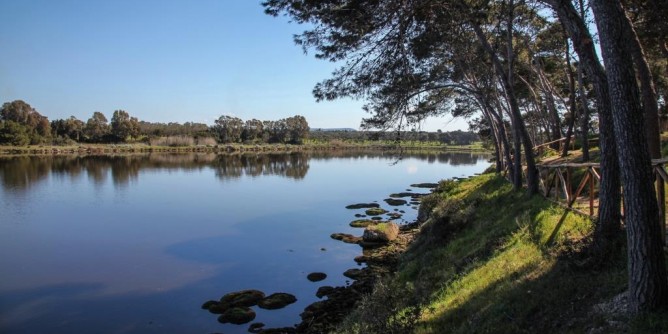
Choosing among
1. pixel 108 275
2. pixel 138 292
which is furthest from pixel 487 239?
pixel 108 275

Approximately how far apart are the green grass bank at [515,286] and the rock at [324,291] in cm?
260

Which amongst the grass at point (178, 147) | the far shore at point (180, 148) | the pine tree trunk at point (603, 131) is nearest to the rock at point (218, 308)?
the pine tree trunk at point (603, 131)

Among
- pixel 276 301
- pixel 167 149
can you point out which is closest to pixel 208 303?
pixel 276 301

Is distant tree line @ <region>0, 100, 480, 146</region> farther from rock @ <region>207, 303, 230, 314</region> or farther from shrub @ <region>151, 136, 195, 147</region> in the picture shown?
rock @ <region>207, 303, 230, 314</region>

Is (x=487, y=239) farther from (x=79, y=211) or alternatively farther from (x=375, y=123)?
(x=79, y=211)

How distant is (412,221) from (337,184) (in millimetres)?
26079

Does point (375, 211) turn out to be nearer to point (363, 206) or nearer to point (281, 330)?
point (363, 206)

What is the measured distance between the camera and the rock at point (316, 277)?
19.0 metres

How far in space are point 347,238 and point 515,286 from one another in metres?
18.2

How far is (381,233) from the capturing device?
2456 centimetres

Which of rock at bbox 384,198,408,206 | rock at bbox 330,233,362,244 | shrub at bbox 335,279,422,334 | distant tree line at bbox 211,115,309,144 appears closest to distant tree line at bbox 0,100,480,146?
distant tree line at bbox 211,115,309,144

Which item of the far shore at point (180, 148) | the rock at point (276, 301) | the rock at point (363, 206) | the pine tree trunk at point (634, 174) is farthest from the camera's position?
the far shore at point (180, 148)

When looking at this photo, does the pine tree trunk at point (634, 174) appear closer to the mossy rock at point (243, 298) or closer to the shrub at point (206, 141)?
the mossy rock at point (243, 298)

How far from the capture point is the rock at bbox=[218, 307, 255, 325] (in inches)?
583
